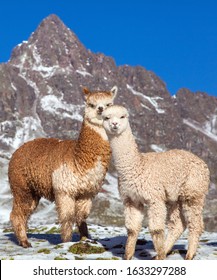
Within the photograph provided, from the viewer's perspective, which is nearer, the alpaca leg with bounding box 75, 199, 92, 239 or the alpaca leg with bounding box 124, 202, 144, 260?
the alpaca leg with bounding box 124, 202, 144, 260

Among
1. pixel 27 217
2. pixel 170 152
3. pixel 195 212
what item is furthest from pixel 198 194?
pixel 27 217

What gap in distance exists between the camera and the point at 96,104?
1627cm

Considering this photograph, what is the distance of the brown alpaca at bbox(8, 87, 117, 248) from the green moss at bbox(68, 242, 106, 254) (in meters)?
1.11

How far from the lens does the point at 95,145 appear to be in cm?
1648

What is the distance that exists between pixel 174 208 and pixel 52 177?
449 cm

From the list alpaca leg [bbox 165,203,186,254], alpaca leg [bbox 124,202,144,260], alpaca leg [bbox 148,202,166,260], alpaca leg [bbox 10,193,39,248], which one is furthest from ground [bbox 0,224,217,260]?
alpaca leg [bbox 148,202,166,260]

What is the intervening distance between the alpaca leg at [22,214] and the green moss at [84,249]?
2.73 m

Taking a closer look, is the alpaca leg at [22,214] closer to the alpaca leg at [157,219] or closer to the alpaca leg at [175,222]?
the alpaca leg at [175,222]

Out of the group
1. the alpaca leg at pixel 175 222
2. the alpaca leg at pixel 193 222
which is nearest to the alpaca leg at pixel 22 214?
the alpaca leg at pixel 175 222

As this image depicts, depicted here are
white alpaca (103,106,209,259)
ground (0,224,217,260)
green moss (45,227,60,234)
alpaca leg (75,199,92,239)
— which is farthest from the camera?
green moss (45,227,60,234)

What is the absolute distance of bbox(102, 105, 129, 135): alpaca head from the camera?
520 inches

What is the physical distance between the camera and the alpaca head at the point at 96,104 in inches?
637

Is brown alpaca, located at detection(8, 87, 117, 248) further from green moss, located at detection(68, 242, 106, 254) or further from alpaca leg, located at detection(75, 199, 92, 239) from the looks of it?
green moss, located at detection(68, 242, 106, 254)
